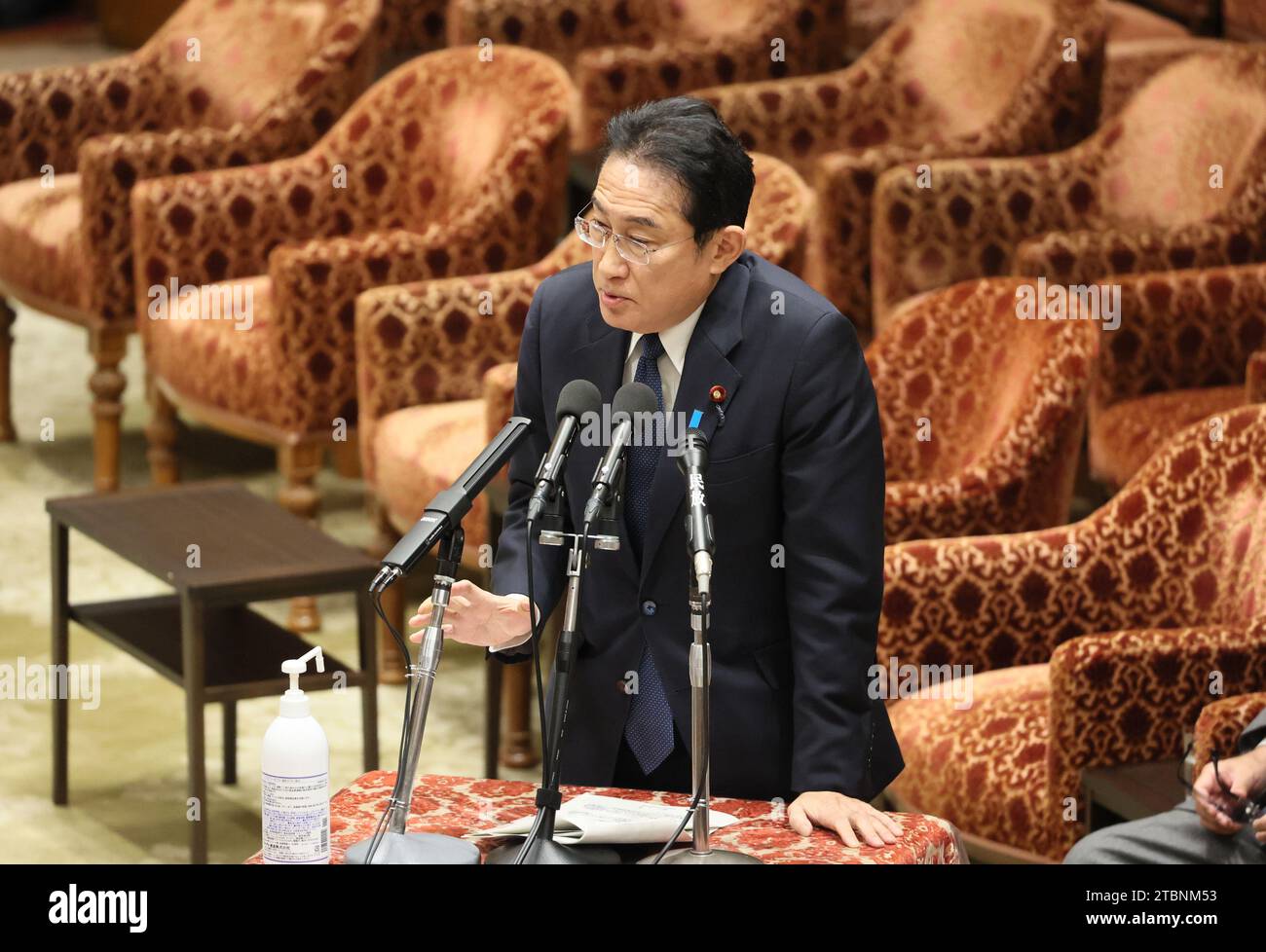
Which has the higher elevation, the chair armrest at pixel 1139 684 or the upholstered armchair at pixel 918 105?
the upholstered armchair at pixel 918 105

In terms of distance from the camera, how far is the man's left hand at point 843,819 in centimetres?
223

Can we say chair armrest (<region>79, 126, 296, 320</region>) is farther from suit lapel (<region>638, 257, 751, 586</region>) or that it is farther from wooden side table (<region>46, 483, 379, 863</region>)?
suit lapel (<region>638, 257, 751, 586</region>)

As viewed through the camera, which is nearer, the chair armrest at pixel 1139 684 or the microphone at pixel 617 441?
the microphone at pixel 617 441

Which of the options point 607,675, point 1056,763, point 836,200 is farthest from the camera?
point 836,200

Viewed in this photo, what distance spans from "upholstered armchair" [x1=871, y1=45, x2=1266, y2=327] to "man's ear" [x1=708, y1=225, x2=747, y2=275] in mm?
2834

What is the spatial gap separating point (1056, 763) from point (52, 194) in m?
3.87

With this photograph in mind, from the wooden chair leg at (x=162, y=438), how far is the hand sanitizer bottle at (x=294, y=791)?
382 cm

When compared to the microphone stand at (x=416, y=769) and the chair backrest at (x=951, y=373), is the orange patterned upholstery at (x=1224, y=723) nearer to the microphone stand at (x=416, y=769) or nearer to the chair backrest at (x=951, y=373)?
the chair backrest at (x=951, y=373)

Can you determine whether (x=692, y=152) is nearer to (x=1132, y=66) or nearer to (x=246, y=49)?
(x=246, y=49)

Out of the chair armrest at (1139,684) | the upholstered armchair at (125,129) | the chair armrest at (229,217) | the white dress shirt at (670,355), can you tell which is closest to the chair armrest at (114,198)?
the upholstered armchair at (125,129)

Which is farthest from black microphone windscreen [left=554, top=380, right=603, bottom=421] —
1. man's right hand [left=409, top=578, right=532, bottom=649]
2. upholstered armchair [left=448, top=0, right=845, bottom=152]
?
upholstered armchair [left=448, top=0, right=845, bottom=152]
